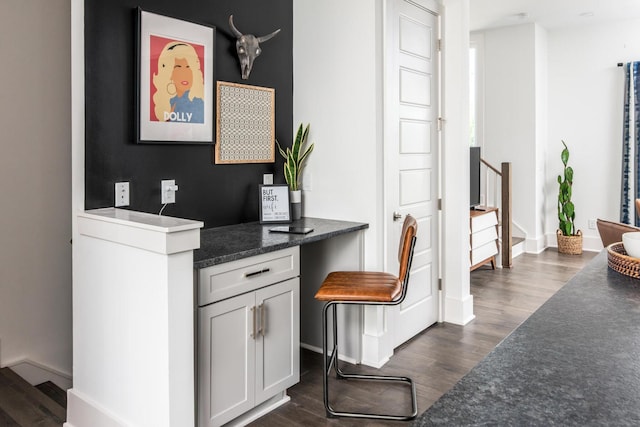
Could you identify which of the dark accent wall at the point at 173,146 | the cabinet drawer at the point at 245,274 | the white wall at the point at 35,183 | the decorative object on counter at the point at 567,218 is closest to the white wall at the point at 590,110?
the decorative object on counter at the point at 567,218

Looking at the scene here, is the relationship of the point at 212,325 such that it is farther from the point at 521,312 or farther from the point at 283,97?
the point at 521,312

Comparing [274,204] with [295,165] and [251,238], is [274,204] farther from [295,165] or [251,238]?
[251,238]

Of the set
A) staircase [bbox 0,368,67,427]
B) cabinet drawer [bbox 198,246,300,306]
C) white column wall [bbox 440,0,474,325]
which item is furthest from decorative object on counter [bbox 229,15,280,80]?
staircase [bbox 0,368,67,427]

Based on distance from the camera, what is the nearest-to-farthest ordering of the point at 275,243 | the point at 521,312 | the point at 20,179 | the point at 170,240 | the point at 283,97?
1. the point at 170,240
2. the point at 275,243
3. the point at 20,179
4. the point at 283,97
5. the point at 521,312

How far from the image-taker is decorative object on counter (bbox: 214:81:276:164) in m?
2.80

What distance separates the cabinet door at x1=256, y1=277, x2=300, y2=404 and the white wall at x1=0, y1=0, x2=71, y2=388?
138 cm

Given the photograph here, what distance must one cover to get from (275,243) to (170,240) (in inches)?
26.3

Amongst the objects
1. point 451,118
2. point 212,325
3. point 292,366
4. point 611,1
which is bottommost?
point 292,366

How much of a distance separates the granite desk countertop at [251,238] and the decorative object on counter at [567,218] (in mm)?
4222

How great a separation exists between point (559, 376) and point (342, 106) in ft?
8.00

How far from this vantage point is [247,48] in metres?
2.83

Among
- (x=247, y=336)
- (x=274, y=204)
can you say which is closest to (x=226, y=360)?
(x=247, y=336)

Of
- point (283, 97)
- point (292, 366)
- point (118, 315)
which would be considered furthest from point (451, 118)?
point (118, 315)

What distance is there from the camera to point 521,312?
13.0ft
